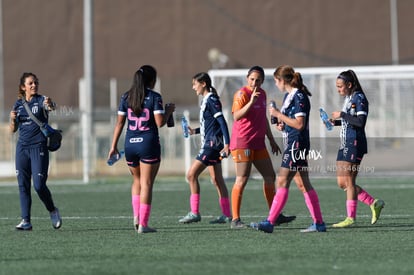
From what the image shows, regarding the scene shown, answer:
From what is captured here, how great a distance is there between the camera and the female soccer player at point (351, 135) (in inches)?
551

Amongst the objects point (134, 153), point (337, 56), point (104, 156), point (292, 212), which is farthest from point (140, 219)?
point (337, 56)

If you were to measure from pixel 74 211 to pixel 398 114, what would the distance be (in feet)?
42.4

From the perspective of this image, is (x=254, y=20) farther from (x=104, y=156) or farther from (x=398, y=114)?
(x=398, y=114)

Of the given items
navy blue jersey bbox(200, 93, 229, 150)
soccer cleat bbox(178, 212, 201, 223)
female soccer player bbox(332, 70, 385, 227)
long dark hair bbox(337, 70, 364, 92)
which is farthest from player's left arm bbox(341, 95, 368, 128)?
soccer cleat bbox(178, 212, 201, 223)

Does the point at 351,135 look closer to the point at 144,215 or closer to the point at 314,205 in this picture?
the point at 314,205

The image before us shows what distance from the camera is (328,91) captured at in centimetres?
2909

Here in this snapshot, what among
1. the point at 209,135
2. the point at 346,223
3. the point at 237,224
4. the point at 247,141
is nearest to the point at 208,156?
the point at 209,135

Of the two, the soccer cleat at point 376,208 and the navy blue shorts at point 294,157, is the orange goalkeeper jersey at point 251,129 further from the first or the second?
the soccer cleat at point 376,208

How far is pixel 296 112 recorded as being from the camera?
43.2 ft

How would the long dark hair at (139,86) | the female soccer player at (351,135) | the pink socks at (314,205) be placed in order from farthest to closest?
the female soccer player at (351,135)
the long dark hair at (139,86)
the pink socks at (314,205)

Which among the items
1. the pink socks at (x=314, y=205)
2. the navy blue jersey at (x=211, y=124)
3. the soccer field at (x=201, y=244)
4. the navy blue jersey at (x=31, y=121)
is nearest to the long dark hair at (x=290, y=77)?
the pink socks at (x=314, y=205)

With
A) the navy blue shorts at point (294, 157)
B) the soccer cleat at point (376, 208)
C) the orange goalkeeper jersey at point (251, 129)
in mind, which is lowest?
the soccer cleat at point (376, 208)

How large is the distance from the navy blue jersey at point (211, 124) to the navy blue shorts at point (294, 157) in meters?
2.19

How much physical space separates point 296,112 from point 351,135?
4.33 ft
